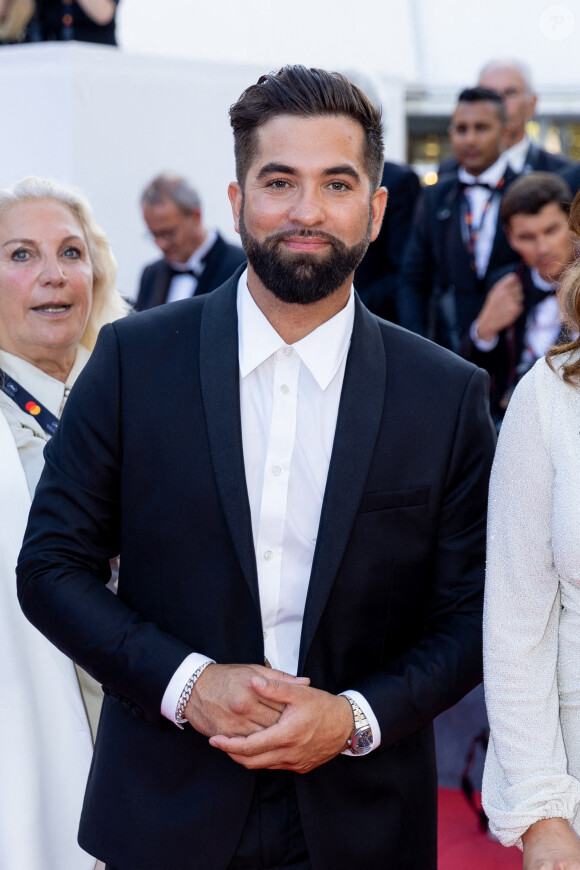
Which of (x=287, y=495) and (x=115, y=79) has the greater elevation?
(x=115, y=79)

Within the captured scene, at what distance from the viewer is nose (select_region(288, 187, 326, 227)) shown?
1.88 metres

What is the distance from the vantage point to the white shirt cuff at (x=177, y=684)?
1.79m

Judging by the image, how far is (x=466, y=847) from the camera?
333 cm

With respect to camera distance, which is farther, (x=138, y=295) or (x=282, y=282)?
(x=138, y=295)

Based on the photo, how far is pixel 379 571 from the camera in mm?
1885

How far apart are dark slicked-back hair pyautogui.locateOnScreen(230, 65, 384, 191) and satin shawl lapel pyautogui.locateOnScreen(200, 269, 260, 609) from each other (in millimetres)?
267

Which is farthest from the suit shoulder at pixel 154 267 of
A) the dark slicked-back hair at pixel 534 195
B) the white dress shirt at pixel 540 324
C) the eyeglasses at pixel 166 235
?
the white dress shirt at pixel 540 324

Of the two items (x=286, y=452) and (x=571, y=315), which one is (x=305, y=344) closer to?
(x=286, y=452)

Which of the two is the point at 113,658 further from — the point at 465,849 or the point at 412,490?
the point at 465,849

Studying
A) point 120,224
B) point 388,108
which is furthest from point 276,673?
point 388,108

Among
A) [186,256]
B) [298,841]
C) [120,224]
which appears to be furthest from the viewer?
[120,224]

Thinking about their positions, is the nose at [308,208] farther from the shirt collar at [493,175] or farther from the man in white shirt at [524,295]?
the shirt collar at [493,175]

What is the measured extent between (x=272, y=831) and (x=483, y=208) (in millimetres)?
3514

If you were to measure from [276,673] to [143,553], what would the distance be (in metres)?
0.32
